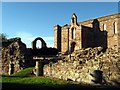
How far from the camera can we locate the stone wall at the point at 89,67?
18797mm

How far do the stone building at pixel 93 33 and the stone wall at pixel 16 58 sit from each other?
80.5ft

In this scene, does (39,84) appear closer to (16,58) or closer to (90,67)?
(90,67)

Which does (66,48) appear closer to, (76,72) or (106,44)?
(106,44)

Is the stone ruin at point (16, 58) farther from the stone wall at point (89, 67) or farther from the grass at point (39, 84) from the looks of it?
the stone wall at point (89, 67)

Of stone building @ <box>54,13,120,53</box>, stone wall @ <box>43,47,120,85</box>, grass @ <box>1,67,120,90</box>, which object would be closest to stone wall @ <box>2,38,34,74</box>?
grass @ <box>1,67,120,90</box>

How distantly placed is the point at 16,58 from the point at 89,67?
45.8ft

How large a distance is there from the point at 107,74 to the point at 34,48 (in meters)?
34.5

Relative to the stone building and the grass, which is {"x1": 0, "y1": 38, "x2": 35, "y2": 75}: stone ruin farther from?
the stone building

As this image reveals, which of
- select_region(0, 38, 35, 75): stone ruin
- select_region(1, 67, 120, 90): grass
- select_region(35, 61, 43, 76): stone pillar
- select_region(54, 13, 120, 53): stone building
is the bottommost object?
select_region(1, 67, 120, 90): grass

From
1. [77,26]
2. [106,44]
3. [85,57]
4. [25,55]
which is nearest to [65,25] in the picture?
[77,26]

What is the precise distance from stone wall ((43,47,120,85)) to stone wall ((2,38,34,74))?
784 centimetres

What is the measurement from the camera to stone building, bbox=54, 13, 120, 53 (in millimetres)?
56500

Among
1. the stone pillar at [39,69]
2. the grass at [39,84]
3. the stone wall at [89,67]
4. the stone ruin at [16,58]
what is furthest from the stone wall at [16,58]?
the stone wall at [89,67]

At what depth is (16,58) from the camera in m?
32.7
